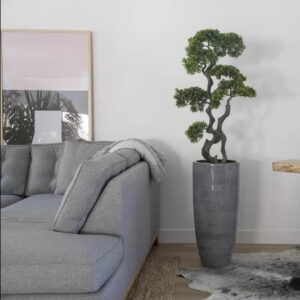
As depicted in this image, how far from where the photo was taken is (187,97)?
2264mm

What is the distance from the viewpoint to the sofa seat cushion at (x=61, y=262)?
3.74ft

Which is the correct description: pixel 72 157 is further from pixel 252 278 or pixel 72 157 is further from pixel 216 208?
pixel 252 278

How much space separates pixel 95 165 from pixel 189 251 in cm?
131

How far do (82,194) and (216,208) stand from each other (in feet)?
3.23

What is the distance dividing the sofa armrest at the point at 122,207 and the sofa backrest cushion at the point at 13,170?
24.1 inches

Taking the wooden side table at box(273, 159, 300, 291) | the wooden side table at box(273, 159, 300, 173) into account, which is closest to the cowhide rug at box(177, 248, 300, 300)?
the wooden side table at box(273, 159, 300, 291)

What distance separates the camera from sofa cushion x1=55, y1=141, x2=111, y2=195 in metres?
1.59

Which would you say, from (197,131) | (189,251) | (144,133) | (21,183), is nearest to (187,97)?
(197,131)

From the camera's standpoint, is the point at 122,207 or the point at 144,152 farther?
the point at 144,152

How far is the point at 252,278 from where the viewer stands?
209cm

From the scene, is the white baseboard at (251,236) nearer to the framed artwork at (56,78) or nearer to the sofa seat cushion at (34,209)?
the framed artwork at (56,78)

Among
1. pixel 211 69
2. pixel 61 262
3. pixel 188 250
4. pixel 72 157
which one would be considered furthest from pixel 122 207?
pixel 188 250

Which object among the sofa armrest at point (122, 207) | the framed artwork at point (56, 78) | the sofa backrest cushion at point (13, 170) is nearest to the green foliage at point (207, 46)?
the sofa armrest at point (122, 207)

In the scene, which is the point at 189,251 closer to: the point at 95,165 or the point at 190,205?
the point at 190,205
